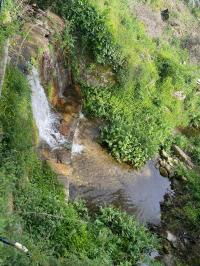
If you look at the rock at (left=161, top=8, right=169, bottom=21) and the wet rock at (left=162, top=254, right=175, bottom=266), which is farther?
the rock at (left=161, top=8, right=169, bottom=21)

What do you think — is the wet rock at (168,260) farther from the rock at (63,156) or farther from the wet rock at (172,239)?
the rock at (63,156)

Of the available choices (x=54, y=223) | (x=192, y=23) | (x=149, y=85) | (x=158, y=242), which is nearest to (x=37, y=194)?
(x=54, y=223)

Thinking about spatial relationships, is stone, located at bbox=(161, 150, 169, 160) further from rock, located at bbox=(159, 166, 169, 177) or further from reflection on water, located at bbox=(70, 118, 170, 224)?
reflection on water, located at bbox=(70, 118, 170, 224)

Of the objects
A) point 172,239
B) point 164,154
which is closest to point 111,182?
point 172,239

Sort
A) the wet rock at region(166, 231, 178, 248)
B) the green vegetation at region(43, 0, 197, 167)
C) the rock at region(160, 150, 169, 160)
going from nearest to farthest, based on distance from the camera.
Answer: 1. the wet rock at region(166, 231, 178, 248)
2. the green vegetation at region(43, 0, 197, 167)
3. the rock at region(160, 150, 169, 160)

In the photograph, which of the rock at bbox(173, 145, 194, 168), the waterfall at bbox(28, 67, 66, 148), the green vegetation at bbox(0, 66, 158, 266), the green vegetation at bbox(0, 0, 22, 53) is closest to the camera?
the green vegetation at bbox(0, 66, 158, 266)

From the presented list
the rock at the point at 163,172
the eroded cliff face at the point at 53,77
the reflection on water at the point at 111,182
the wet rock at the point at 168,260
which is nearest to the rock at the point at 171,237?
the reflection on water at the point at 111,182

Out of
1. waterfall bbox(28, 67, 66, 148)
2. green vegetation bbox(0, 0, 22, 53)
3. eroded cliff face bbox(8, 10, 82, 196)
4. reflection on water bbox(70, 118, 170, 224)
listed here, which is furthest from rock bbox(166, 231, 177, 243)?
green vegetation bbox(0, 0, 22, 53)
